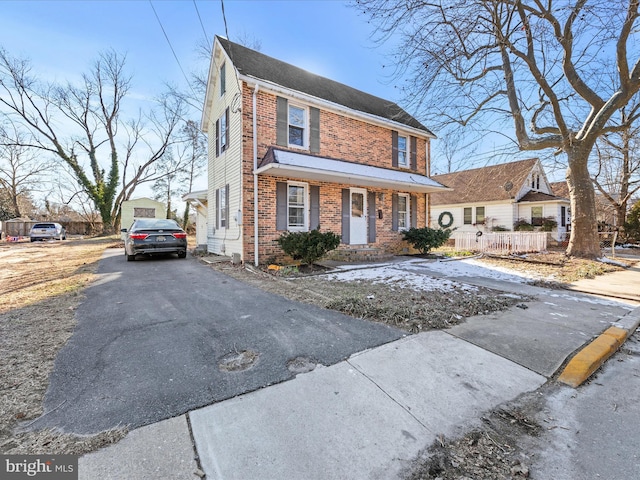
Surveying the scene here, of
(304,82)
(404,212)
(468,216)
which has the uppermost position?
(304,82)

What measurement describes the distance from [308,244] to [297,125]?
15.3 feet

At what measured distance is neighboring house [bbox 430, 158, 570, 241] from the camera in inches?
733

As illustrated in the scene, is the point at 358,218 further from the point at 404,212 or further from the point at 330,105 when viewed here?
the point at 330,105

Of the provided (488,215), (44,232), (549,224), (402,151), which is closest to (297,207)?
(402,151)

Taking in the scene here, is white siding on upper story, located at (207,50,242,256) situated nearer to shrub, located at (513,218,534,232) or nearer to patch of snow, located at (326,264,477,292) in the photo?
patch of snow, located at (326,264,477,292)

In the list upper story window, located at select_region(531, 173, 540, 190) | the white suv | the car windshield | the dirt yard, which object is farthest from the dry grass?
upper story window, located at select_region(531, 173, 540, 190)

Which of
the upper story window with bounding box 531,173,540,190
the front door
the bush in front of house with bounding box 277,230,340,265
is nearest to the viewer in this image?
the bush in front of house with bounding box 277,230,340,265

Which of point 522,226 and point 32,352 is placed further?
point 522,226

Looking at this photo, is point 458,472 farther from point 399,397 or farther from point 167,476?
point 167,476

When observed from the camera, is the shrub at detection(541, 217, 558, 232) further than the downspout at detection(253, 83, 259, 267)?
Yes

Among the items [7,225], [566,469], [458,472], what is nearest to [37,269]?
[458,472]

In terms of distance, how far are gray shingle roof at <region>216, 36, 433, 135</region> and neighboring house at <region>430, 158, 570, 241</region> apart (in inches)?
321

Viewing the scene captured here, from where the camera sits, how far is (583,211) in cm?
1033

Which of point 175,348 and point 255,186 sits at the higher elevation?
point 255,186
